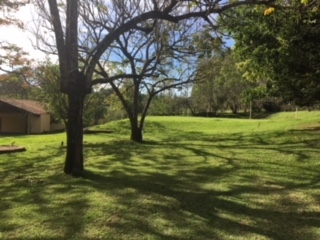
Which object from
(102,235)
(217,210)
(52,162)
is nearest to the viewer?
(102,235)

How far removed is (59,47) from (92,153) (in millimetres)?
6324

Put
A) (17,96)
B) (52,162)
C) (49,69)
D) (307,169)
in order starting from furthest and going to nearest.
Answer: (17,96) < (49,69) < (52,162) < (307,169)

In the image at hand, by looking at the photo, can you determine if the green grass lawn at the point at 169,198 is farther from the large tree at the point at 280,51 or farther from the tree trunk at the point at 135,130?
the tree trunk at the point at 135,130

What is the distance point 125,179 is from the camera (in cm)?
908

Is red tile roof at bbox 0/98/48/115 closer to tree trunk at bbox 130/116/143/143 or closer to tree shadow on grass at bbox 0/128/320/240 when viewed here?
tree trunk at bbox 130/116/143/143

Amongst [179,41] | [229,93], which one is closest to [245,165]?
[179,41]

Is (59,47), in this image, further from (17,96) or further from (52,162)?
(17,96)

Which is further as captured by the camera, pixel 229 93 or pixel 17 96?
pixel 17 96

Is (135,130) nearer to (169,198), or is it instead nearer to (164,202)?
(169,198)

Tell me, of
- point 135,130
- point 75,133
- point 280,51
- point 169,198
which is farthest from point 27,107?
point 169,198

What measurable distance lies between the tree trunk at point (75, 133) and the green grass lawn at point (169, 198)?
344mm

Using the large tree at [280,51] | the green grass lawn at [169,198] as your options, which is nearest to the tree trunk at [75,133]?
the green grass lawn at [169,198]

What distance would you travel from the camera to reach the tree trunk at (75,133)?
938 cm

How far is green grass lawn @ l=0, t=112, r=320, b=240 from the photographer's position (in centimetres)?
532
